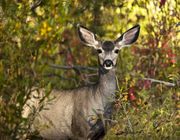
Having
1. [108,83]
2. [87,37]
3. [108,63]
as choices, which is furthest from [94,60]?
[108,63]

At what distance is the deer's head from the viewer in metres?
9.96

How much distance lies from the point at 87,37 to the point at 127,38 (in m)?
0.62

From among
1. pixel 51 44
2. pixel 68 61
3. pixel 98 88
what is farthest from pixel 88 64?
pixel 51 44

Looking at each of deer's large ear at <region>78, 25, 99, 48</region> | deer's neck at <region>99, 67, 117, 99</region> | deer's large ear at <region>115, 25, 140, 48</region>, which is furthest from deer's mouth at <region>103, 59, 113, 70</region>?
deer's large ear at <region>78, 25, 99, 48</region>

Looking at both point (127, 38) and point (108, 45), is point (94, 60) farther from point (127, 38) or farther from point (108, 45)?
point (108, 45)

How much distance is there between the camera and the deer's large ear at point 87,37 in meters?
10.7

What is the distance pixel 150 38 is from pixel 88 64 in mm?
2048

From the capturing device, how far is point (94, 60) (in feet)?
47.5

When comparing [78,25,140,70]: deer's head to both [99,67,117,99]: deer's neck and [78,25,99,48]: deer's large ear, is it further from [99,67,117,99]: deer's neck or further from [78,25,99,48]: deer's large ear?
[99,67,117,99]: deer's neck

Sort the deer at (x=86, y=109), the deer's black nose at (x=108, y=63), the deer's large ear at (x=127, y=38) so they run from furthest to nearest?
the deer's large ear at (x=127, y=38) → the deer's black nose at (x=108, y=63) → the deer at (x=86, y=109)

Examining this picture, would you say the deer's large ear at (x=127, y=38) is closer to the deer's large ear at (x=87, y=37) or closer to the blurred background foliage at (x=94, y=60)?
the deer's large ear at (x=87, y=37)

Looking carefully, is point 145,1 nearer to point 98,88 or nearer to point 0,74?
point 98,88

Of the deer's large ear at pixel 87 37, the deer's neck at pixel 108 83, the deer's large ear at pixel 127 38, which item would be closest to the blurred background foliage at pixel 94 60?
the deer's neck at pixel 108 83

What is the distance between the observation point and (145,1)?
12930 mm
